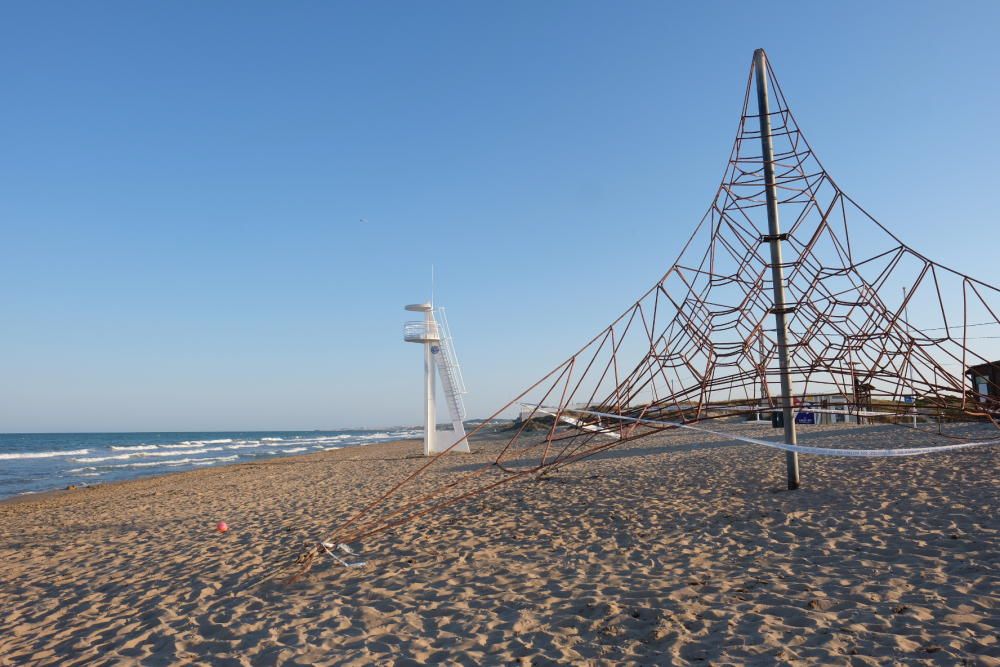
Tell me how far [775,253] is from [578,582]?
18.2 ft

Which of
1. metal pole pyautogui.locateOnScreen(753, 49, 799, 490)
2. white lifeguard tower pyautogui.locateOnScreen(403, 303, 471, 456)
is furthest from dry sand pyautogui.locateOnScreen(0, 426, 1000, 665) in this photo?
white lifeguard tower pyautogui.locateOnScreen(403, 303, 471, 456)

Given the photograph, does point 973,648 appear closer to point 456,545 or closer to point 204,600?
point 456,545

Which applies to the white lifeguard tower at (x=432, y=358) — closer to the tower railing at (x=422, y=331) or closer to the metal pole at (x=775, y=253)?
the tower railing at (x=422, y=331)

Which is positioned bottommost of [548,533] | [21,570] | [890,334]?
[21,570]

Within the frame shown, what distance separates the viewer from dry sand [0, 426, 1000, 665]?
4387 millimetres

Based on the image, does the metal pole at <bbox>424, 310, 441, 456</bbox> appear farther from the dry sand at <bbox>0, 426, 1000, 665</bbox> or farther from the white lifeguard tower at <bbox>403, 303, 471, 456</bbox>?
the dry sand at <bbox>0, 426, 1000, 665</bbox>

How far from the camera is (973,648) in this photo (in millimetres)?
3883

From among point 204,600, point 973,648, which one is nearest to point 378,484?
point 204,600

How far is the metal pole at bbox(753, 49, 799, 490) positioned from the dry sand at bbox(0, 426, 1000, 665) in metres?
0.92

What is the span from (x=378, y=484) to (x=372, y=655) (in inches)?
412

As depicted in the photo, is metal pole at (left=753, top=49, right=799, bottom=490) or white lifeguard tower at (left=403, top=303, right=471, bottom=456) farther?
white lifeguard tower at (left=403, top=303, right=471, bottom=456)

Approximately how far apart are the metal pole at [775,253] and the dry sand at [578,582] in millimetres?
916

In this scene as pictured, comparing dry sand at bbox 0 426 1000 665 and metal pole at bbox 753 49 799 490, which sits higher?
metal pole at bbox 753 49 799 490

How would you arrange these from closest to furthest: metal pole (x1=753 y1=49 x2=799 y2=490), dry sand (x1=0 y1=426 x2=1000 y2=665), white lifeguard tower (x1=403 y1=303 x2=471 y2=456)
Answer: dry sand (x1=0 y1=426 x2=1000 y2=665) < metal pole (x1=753 y1=49 x2=799 y2=490) < white lifeguard tower (x1=403 y1=303 x2=471 y2=456)
